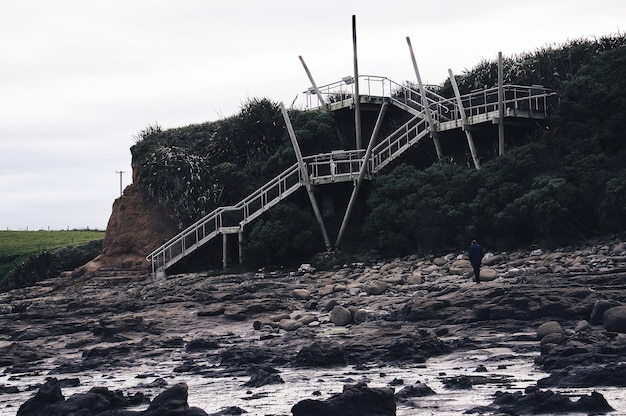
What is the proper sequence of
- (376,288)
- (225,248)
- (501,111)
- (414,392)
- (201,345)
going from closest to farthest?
(414,392) → (201,345) → (376,288) → (501,111) → (225,248)

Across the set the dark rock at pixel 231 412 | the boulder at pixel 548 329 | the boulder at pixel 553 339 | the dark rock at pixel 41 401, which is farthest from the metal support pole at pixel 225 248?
the dark rock at pixel 231 412

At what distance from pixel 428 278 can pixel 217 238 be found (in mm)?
13314

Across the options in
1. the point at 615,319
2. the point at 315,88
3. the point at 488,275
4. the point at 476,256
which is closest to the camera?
the point at 615,319

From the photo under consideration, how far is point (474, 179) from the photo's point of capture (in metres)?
33.4

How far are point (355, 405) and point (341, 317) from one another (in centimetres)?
1050

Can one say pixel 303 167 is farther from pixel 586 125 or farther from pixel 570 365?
pixel 570 365

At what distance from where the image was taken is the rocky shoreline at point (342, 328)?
47.7 feet

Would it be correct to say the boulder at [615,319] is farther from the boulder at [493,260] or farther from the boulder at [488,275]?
the boulder at [493,260]

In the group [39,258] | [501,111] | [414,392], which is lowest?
[414,392]

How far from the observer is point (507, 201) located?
3180cm

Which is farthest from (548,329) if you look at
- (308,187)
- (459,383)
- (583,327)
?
(308,187)

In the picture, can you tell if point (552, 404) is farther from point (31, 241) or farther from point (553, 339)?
point (31, 241)

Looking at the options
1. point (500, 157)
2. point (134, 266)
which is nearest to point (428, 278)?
point (500, 157)

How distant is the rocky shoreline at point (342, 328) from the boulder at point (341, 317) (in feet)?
0.13
